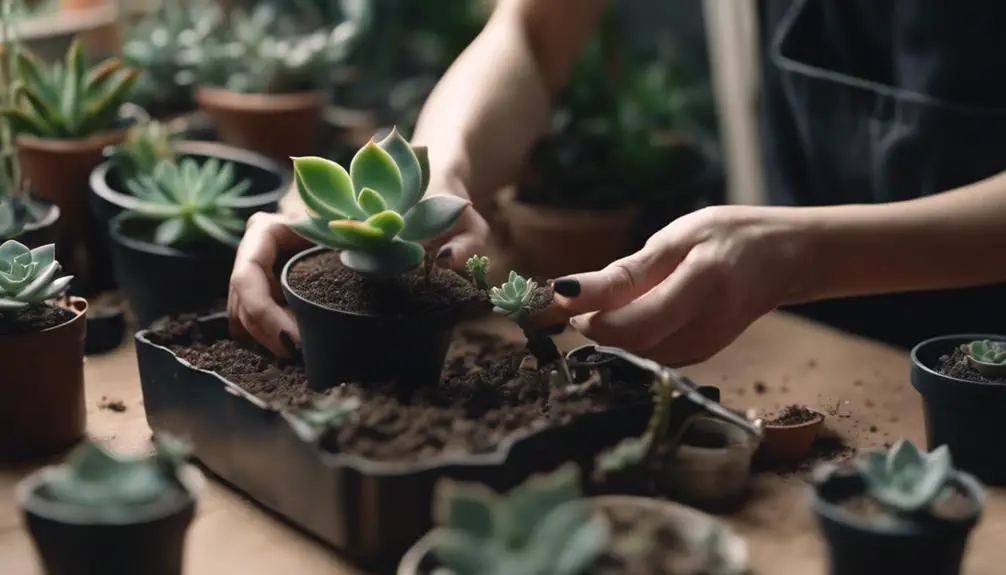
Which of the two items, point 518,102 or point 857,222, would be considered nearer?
point 857,222

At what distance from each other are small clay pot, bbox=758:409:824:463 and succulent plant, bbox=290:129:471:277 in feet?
1.21

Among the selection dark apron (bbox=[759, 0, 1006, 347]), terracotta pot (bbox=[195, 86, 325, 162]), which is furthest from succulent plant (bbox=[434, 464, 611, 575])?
terracotta pot (bbox=[195, 86, 325, 162])

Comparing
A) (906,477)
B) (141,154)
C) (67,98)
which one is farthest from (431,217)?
(67,98)

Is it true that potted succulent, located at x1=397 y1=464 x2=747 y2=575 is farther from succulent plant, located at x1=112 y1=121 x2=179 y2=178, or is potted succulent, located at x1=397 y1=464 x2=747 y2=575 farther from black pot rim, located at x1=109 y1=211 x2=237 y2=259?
succulent plant, located at x1=112 y1=121 x2=179 y2=178

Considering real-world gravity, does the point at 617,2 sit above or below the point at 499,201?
above

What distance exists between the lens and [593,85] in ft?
7.41

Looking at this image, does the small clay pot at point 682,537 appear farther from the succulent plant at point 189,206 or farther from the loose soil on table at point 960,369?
the succulent plant at point 189,206

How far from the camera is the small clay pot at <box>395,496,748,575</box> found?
801 mm

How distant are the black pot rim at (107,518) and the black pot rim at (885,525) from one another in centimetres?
45

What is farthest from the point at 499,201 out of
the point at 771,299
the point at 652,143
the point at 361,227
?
the point at 361,227

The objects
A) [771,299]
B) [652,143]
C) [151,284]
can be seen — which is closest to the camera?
[771,299]

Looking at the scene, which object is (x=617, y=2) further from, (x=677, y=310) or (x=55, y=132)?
(x=677, y=310)

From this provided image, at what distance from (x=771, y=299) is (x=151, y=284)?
0.75 metres

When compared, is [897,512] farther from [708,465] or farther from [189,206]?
[189,206]
